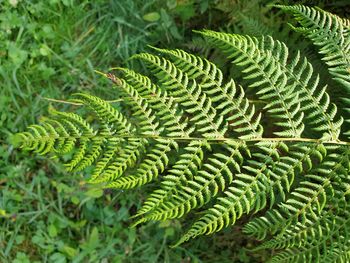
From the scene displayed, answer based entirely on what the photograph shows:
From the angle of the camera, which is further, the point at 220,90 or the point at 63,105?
the point at 63,105

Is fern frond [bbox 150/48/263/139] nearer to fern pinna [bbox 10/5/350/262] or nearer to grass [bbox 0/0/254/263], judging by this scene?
fern pinna [bbox 10/5/350/262]

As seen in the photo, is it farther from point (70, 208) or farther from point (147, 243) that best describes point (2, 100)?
point (147, 243)

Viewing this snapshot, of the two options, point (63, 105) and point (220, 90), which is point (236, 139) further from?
point (63, 105)

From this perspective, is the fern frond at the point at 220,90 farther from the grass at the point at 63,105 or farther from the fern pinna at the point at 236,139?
the grass at the point at 63,105

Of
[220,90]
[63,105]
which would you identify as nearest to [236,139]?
[220,90]

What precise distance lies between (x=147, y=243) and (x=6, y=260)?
84cm

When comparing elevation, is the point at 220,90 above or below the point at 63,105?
above

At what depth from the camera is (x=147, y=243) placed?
2939mm

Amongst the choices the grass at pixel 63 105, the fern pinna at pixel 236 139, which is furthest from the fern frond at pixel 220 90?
the grass at pixel 63 105

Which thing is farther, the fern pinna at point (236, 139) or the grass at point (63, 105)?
the grass at point (63, 105)

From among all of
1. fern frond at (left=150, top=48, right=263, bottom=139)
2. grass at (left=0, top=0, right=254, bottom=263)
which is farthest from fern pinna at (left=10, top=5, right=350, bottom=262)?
grass at (left=0, top=0, right=254, bottom=263)

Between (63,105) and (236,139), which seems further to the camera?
(63,105)

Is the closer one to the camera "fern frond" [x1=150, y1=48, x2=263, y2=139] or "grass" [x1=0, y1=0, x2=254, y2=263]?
"fern frond" [x1=150, y1=48, x2=263, y2=139]

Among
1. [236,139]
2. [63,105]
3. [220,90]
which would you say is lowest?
[63,105]
